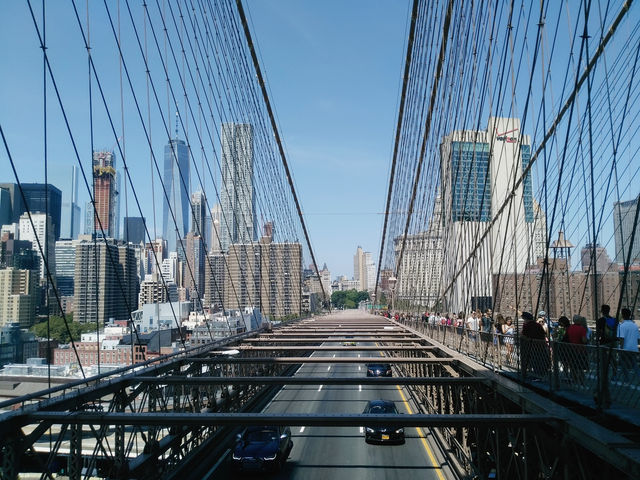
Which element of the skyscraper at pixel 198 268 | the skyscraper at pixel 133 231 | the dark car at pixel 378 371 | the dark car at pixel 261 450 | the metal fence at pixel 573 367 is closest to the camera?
the metal fence at pixel 573 367

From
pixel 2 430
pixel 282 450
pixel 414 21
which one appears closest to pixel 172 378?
pixel 2 430

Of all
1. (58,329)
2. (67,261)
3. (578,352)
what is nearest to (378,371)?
(67,261)

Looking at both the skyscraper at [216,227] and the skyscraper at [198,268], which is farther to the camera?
the skyscraper at [198,268]

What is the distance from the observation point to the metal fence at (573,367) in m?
5.54

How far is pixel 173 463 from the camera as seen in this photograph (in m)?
10.8

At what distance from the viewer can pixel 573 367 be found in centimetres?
674

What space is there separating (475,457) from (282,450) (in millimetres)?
5195

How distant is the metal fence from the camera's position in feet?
18.2

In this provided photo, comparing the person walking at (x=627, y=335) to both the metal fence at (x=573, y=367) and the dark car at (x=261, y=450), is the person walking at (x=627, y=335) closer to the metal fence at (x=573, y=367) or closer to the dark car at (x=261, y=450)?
the metal fence at (x=573, y=367)

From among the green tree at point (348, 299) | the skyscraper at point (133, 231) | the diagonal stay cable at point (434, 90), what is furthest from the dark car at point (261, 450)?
the green tree at point (348, 299)

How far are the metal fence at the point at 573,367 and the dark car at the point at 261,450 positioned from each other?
5.92 m

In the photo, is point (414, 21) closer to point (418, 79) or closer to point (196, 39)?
point (418, 79)

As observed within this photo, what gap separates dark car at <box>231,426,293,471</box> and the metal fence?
5918 mm

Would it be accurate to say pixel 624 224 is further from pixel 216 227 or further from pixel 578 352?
pixel 216 227
